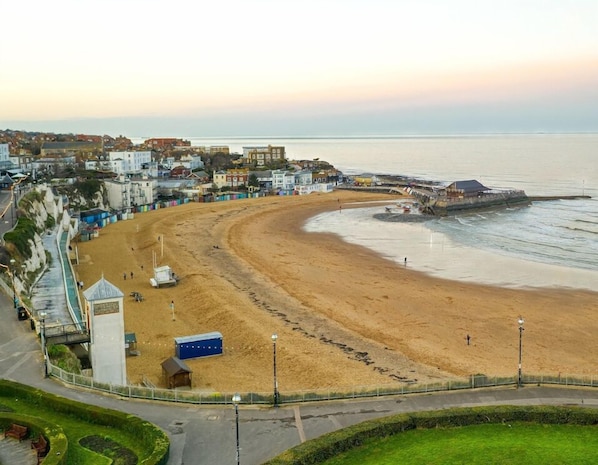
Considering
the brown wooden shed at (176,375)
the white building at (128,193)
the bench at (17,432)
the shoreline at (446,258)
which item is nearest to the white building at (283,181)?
the white building at (128,193)

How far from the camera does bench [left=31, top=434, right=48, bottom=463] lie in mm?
14562

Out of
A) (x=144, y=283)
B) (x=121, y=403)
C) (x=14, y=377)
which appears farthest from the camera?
(x=144, y=283)

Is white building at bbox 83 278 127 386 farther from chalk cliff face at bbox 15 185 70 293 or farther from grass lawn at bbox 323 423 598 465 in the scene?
chalk cliff face at bbox 15 185 70 293

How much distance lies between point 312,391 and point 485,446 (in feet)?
18.6

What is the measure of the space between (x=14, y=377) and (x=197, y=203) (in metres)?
68.1

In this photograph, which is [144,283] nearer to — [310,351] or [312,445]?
[310,351]

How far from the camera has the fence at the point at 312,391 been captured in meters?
18.3

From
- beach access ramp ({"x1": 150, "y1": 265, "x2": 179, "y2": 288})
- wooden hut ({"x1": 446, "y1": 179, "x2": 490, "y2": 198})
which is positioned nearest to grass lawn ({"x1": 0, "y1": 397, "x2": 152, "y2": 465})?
beach access ramp ({"x1": 150, "y1": 265, "x2": 179, "y2": 288})

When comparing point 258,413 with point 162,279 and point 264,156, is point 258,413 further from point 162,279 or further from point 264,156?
point 264,156

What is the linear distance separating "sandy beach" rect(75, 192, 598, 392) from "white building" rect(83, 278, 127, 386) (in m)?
2.79

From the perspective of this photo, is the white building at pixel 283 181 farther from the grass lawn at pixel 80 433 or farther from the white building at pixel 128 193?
the grass lawn at pixel 80 433

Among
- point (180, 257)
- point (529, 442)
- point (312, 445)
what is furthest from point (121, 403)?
point (180, 257)

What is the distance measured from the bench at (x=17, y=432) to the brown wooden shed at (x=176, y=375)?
785 cm

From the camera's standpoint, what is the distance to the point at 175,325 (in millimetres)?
31641
